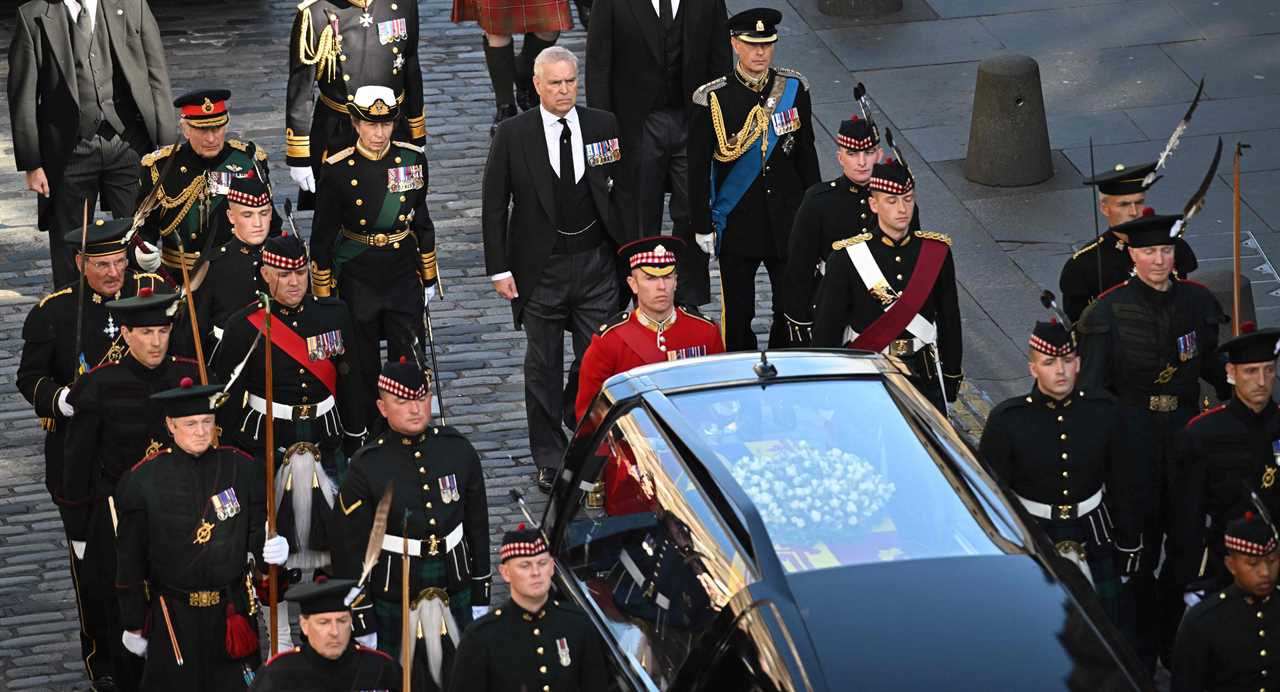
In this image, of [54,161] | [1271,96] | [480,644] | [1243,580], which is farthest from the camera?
[1271,96]

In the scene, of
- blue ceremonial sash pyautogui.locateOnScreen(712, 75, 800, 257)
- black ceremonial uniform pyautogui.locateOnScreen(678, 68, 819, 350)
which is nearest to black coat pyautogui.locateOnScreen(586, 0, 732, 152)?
black ceremonial uniform pyautogui.locateOnScreen(678, 68, 819, 350)

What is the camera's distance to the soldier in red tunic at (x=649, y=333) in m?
10.5

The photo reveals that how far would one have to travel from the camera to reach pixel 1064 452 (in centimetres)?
981

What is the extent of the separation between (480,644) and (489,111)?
391 inches

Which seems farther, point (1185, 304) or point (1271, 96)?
point (1271, 96)

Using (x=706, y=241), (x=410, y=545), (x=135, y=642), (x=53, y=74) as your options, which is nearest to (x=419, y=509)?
(x=410, y=545)

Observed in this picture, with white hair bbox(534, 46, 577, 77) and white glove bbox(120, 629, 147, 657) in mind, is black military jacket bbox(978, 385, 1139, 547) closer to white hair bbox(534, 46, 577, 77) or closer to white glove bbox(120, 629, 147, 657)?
white hair bbox(534, 46, 577, 77)

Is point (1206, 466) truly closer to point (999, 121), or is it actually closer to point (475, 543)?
point (475, 543)

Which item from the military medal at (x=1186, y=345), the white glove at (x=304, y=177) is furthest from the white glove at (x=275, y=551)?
the white glove at (x=304, y=177)

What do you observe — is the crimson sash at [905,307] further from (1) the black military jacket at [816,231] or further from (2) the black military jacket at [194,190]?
(2) the black military jacket at [194,190]

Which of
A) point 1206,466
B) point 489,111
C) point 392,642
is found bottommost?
point 489,111

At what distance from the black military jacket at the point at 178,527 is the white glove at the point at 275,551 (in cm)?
17

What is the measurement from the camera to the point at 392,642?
31.9 ft

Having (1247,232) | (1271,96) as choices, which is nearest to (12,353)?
(1247,232)
